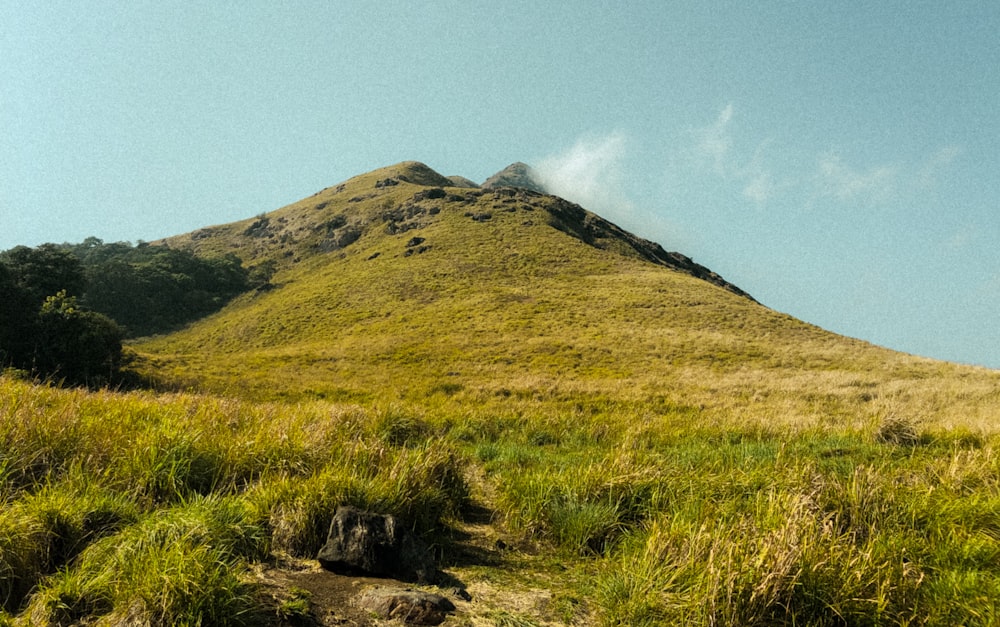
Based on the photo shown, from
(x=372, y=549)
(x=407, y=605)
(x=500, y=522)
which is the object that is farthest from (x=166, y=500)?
(x=500, y=522)

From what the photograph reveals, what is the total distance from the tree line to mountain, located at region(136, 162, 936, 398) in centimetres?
544

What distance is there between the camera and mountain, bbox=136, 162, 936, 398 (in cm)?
3997

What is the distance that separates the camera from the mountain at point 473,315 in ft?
131

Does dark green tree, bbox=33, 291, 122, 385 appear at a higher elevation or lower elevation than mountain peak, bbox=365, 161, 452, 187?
lower

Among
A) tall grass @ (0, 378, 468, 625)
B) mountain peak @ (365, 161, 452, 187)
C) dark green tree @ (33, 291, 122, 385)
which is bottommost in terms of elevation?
dark green tree @ (33, 291, 122, 385)

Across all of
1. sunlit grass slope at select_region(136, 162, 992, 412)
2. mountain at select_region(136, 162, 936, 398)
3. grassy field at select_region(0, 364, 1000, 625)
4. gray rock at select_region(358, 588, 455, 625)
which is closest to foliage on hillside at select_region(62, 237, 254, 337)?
mountain at select_region(136, 162, 936, 398)

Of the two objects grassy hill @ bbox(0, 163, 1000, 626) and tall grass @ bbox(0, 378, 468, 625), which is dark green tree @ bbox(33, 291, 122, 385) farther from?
tall grass @ bbox(0, 378, 468, 625)

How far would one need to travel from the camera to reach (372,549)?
13.2 ft

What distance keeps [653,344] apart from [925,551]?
43955 mm

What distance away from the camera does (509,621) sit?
11.4 ft

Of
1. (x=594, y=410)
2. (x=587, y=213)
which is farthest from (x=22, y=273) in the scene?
(x=587, y=213)

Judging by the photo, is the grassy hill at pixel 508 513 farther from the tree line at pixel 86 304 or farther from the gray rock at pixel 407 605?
the tree line at pixel 86 304

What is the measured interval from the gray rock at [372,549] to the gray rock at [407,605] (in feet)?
1.11

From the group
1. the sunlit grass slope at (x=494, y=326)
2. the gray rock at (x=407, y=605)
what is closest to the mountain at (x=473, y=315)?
the sunlit grass slope at (x=494, y=326)
